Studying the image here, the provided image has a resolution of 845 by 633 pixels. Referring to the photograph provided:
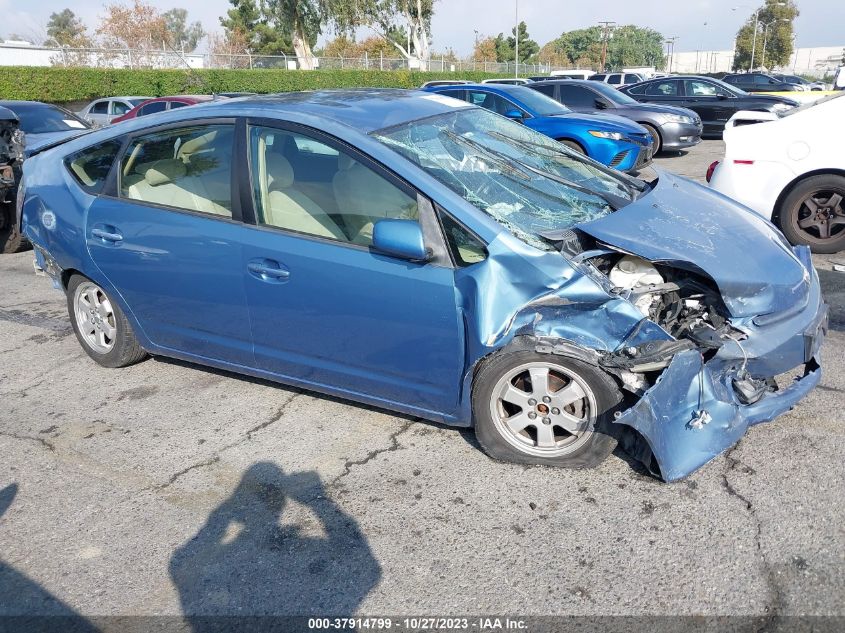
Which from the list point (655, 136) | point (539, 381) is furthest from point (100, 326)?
point (655, 136)

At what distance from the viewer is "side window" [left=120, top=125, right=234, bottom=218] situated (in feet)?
13.2

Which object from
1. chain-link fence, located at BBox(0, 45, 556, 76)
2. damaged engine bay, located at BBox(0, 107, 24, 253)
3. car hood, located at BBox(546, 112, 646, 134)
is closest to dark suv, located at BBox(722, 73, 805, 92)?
car hood, located at BBox(546, 112, 646, 134)

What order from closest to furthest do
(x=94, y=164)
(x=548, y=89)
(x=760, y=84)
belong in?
(x=94, y=164) < (x=548, y=89) < (x=760, y=84)

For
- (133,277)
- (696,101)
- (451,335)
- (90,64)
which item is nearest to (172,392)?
(133,277)

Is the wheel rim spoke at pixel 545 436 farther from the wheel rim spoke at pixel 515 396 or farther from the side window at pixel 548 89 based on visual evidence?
the side window at pixel 548 89

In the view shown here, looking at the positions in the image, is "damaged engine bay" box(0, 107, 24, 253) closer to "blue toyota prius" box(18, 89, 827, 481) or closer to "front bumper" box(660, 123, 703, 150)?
"blue toyota prius" box(18, 89, 827, 481)

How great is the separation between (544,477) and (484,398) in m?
0.45

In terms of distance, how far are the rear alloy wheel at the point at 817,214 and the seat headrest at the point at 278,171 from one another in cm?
485

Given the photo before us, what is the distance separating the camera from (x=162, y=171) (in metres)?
4.35

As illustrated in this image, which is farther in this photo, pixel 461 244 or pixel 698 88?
pixel 698 88

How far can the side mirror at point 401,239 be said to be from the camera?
3.32m

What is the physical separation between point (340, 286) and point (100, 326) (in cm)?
214

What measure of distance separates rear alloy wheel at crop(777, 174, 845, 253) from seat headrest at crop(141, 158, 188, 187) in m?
5.24

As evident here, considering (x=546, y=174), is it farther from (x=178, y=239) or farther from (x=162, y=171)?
(x=162, y=171)
